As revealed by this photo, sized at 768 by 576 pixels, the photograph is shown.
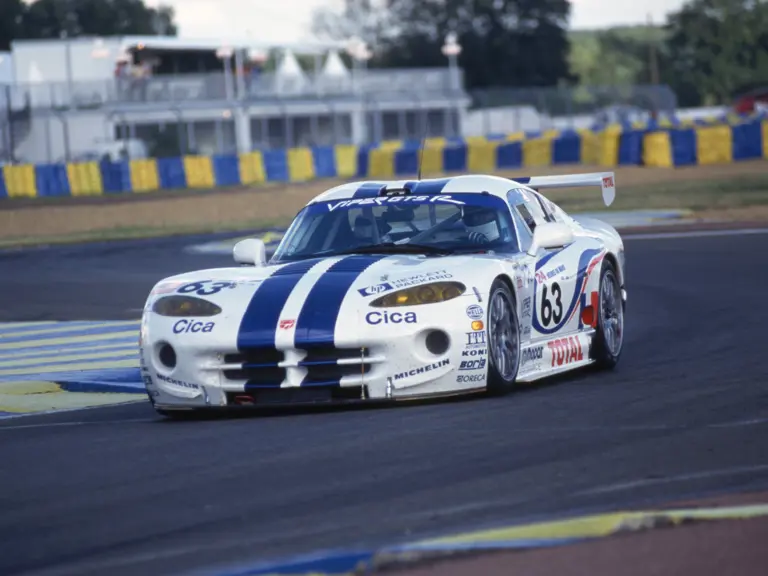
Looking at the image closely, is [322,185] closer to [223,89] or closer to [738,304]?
[223,89]

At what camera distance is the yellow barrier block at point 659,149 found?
131ft

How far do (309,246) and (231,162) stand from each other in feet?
118

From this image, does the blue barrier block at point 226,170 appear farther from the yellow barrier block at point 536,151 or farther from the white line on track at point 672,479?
the white line on track at point 672,479

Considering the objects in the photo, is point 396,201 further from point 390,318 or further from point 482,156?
point 482,156

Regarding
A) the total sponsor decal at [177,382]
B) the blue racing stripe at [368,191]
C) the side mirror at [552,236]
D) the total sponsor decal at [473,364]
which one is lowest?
the total sponsor decal at [177,382]

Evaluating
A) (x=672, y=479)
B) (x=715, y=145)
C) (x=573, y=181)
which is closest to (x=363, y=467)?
(x=672, y=479)

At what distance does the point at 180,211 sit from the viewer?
36375 millimetres

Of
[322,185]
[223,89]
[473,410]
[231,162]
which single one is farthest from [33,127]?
[473,410]

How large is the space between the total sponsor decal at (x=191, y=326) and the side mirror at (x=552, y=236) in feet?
7.05

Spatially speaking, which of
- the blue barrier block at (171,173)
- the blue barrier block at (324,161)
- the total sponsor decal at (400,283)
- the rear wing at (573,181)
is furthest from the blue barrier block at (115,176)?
the total sponsor decal at (400,283)

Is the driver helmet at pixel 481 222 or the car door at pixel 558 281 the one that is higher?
the driver helmet at pixel 481 222

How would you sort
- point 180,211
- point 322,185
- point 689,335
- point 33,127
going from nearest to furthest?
point 689,335 < point 180,211 < point 322,185 < point 33,127

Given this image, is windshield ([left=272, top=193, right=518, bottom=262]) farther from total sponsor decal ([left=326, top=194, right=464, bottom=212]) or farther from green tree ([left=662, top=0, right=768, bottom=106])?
green tree ([left=662, top=0, right=768, bottom=106])

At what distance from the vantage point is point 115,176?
146ft
